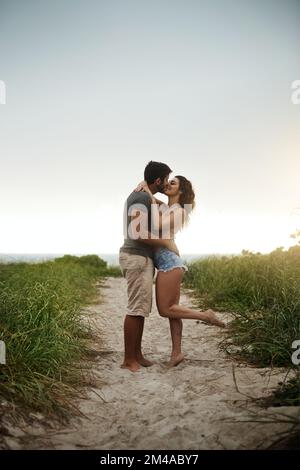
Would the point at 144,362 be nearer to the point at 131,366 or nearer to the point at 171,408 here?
the point at 131,366

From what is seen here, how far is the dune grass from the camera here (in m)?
3.88

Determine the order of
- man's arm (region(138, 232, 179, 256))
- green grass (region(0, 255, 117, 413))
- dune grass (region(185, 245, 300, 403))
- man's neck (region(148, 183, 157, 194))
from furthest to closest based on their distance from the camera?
Answer: man's neck (region(148, 183, 157, 194)) < man's arm (region(138, 232, 179, 256)) < dune grass (region(185, 245, 300, 403)) < green grass (region(0, 255, 117, 413))

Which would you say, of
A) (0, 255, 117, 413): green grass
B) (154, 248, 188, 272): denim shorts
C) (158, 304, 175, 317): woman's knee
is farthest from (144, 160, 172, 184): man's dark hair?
(0, 255, 117, 413): green grass

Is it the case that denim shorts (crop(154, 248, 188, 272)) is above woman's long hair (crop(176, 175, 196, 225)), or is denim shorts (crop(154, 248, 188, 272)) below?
below

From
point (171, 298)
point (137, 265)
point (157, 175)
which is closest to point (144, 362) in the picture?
point (171, 298)

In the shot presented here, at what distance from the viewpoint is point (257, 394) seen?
10.4 feet

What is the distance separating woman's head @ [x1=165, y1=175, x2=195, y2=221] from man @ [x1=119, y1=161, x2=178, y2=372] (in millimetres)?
205

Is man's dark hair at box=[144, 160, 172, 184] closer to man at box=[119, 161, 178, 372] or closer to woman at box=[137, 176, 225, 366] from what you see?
man at box=[119, 161, 178, 372]

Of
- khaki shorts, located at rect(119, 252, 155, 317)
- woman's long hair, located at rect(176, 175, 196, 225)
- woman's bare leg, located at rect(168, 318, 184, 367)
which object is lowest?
woman's bare leg, located at rect(168, 318, 184, 367)

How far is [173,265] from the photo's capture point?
13.7 ft

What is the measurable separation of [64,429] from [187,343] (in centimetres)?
276

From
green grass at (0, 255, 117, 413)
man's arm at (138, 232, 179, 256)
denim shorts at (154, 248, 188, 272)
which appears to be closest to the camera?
green grass at (0, 255, 117, 413)
